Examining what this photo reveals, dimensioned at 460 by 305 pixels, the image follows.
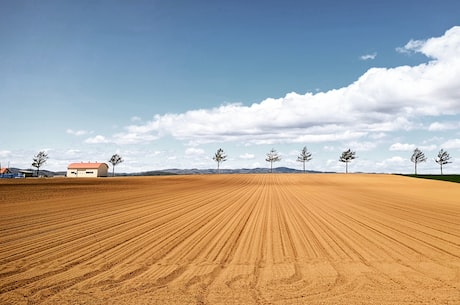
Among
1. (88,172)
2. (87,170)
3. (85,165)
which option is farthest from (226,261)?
(85,165)

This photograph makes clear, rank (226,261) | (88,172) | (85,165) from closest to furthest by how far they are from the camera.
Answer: (226,261)
(88,172)
(85,165)

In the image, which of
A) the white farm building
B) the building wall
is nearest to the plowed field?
the building wall

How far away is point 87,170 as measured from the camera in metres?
92.2

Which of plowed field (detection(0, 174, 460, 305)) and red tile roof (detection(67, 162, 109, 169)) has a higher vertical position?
red tile roof (detection(67, 162, 109, 169))

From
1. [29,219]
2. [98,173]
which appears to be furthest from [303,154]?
[29,219]

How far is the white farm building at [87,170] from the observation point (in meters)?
91.1

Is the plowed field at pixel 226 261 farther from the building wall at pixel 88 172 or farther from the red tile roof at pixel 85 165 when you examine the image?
the red tile roof at pixel 85 165

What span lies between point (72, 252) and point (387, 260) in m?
7.11

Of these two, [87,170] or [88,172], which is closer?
[88,172]

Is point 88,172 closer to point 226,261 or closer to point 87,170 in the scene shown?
point 87,170

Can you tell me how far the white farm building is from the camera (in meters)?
91.1

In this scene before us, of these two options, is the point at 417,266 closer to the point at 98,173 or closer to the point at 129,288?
the point at 129,288

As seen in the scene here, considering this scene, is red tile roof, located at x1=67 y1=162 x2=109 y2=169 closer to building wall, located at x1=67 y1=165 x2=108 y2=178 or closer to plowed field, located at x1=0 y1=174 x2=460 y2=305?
building wall, located at x1=67 y1=165 x2=108 y2=178

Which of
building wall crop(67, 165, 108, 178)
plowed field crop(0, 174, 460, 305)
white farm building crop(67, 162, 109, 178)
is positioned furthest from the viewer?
white farm building crop(67, 162, 109, 178)
